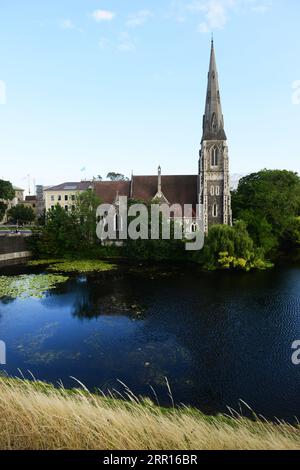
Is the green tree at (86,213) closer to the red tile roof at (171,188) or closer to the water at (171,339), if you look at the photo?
the red tile roof at (171,188)

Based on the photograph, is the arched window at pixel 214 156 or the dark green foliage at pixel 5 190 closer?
the arched window at pixel 214 156

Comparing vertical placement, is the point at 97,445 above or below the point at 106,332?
above

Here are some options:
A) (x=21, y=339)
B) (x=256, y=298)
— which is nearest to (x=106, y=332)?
(x=21, y=339)

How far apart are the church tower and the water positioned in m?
17.9

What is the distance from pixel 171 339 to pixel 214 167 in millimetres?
32704

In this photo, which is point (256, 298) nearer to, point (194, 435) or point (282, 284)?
point (282, 284)

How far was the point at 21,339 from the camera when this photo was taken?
1614 centimetres

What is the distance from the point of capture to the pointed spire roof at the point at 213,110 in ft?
138

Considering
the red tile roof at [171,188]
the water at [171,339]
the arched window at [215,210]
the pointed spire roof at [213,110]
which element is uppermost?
the pointed spire roof at [213,110]

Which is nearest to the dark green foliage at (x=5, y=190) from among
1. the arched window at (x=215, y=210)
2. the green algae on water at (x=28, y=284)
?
the green algae on water at (x=28, y=284)

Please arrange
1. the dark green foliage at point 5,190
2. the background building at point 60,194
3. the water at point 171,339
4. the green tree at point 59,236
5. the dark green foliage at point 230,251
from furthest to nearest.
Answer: the background building at point 60,194, the dark green foliage at point 5,190, the green tree at point 59,236, the dark green foliage at point 230,251, the water at point 171,339

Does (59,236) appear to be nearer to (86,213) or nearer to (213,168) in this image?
(86,213)
